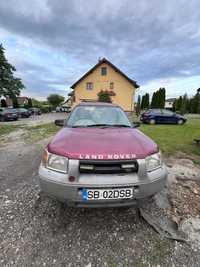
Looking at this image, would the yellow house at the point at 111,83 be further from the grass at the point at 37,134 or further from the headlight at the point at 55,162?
the headlight at the point at 55,162

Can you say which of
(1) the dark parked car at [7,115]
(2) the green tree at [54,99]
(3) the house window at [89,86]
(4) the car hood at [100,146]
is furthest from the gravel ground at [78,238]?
(2) the green tree at [54,99]

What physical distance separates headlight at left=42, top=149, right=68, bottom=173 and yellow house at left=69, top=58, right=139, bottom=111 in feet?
83.1

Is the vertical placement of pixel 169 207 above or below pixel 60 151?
below

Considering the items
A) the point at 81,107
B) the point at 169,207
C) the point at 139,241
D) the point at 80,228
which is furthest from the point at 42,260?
the point at 81,107

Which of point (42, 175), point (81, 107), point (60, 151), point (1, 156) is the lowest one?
point (1, 156)

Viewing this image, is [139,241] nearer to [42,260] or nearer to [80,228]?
[80,228]

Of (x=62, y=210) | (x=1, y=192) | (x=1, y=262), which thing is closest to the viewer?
(x=1, y=262)

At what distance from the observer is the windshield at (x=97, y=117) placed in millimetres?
3223

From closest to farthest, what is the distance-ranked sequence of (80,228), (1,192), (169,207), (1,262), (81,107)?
(1,262)
(80,228)
(169,207)
(1,192)
(81,107)

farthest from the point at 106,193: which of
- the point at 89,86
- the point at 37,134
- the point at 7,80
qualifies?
the point at 7,80

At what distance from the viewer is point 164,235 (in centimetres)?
209

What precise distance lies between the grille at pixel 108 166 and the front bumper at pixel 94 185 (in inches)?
1.8

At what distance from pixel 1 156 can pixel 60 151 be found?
4117 millimetres

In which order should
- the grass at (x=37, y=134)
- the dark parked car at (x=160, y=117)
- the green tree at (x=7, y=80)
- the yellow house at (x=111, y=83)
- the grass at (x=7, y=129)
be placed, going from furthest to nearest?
the green tree at (x=7, y=80) < the yellow house at (x=111, y=83) < the dark parked car at (x=160, y=117) < the grass at (x=7, y=129) < the grass at (x=37, y=134)
